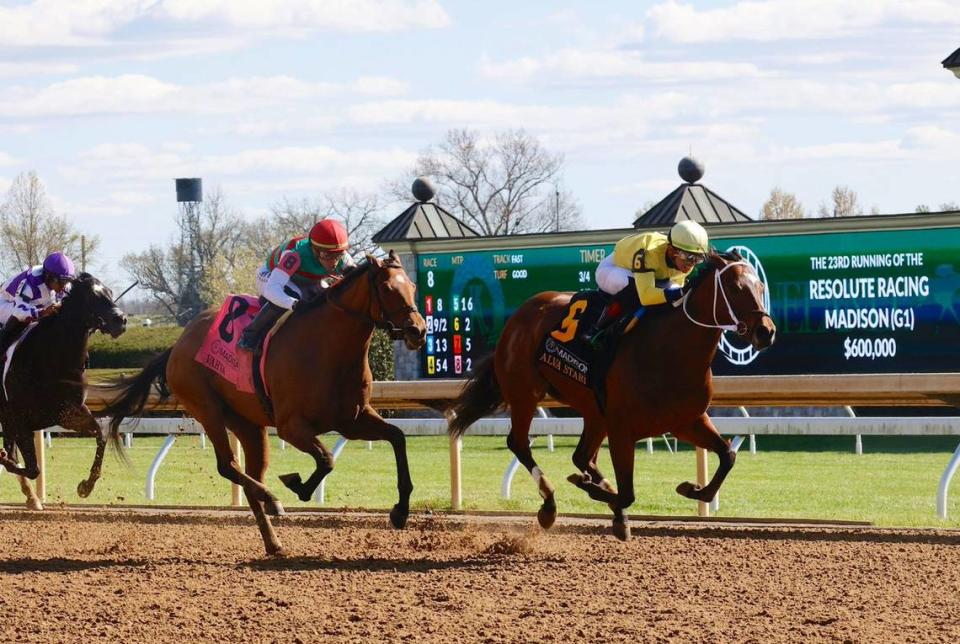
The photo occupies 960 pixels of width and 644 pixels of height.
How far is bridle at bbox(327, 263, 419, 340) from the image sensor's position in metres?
7.15

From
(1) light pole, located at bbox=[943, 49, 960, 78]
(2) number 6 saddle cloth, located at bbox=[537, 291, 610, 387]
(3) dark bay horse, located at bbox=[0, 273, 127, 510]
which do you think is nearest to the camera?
(2) number 6 saddle cloth, located at bbox=[537, 291, 610, 387]

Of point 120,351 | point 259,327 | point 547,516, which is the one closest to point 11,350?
point 259,327

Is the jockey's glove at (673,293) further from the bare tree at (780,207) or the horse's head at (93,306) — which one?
the bare tree at (780,207)

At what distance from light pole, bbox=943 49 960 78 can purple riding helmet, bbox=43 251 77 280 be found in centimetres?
782

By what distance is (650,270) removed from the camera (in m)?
7.48

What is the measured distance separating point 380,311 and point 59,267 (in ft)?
10.1

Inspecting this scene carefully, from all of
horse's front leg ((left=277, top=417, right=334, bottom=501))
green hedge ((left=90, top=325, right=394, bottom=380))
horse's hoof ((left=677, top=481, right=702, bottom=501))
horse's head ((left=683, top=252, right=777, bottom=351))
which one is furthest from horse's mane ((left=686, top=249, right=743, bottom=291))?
green hedge ((left=90, top=325, right=394, bottom=380))

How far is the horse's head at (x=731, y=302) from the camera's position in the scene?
692 centimetres

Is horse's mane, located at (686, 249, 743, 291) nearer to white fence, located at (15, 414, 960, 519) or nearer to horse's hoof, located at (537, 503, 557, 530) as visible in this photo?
horse's hoof, located at (537, 503, 557, 530)

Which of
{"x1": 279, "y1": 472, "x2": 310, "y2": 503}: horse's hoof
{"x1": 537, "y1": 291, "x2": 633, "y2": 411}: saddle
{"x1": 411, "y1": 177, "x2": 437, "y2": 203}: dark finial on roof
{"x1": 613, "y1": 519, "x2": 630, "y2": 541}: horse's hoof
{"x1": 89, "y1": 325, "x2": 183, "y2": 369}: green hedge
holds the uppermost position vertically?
{"x1": 411, "y1": 177, "x2": 437, "y2": 203}: dark finial on roof

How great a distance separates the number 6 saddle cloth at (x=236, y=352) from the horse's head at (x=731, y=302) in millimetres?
2074

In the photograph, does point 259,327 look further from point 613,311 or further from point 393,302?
point 613,311

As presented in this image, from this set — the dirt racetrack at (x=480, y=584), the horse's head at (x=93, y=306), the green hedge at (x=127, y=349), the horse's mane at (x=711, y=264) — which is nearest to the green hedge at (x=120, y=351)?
the green hedge at (x=127, y=349)

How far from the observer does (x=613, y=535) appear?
26.1ft
